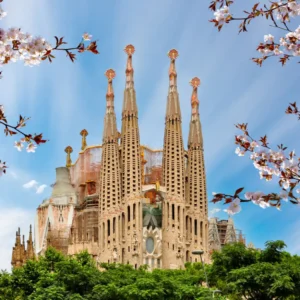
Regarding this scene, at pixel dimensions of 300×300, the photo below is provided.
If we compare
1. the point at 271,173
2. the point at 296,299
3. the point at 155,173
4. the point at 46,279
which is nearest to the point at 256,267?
the point at 296,299

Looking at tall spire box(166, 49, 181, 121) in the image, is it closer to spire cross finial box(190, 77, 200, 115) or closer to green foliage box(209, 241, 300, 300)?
spire cross finial box(190, 77, 200, 115)

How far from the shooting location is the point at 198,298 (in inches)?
1351

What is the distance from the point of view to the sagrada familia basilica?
62.6 m

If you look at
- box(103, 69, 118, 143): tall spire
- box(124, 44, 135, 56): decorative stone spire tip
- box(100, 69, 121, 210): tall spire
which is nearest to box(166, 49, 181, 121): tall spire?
box(124, 44, 135, 56): decorative stone spire tip

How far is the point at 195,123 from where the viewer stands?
68875mm

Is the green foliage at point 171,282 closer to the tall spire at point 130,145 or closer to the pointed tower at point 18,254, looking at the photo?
the tall spire at point 130,145

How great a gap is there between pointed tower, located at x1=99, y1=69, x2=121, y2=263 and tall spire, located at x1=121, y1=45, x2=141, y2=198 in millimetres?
718

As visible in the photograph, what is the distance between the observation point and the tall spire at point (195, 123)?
6812 centimetres

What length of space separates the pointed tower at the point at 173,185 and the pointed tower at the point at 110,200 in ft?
13.9

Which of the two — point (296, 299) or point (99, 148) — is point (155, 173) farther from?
point (296, 299)

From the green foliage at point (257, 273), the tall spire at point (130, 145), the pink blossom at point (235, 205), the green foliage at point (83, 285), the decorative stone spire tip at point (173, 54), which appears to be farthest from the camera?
the decorative stone spire tip at point (173, 54)

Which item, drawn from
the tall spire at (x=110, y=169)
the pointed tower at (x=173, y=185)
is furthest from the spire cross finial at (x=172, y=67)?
the tall spire at (x=110, y=169)

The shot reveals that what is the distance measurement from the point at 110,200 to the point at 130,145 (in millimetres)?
5267

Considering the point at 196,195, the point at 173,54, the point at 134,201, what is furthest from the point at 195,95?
the point at 134,201
